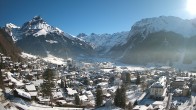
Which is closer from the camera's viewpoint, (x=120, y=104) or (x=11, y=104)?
(x=11, y=104)

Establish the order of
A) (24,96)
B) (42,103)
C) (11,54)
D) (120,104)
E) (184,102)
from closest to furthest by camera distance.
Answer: (24,96)
(42,103)
(120,104)
(184,102)
(11,54)

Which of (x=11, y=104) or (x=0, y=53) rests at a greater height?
(x=0, y=53)

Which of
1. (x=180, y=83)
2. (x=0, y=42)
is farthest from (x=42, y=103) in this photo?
(x=0, y=42)

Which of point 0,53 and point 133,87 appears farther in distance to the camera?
point 0,53

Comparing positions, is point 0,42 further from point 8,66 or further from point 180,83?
point 180,83

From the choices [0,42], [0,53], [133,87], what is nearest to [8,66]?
[0,53]

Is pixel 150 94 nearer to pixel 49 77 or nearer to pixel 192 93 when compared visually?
pixel 192 93

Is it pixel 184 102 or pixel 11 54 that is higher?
pixel 11 54

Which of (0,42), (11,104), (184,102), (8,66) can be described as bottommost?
(184,102)

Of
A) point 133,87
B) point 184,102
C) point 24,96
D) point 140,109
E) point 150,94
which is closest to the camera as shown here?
point 24,96

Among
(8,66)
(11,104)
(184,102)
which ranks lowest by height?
(184,102)
